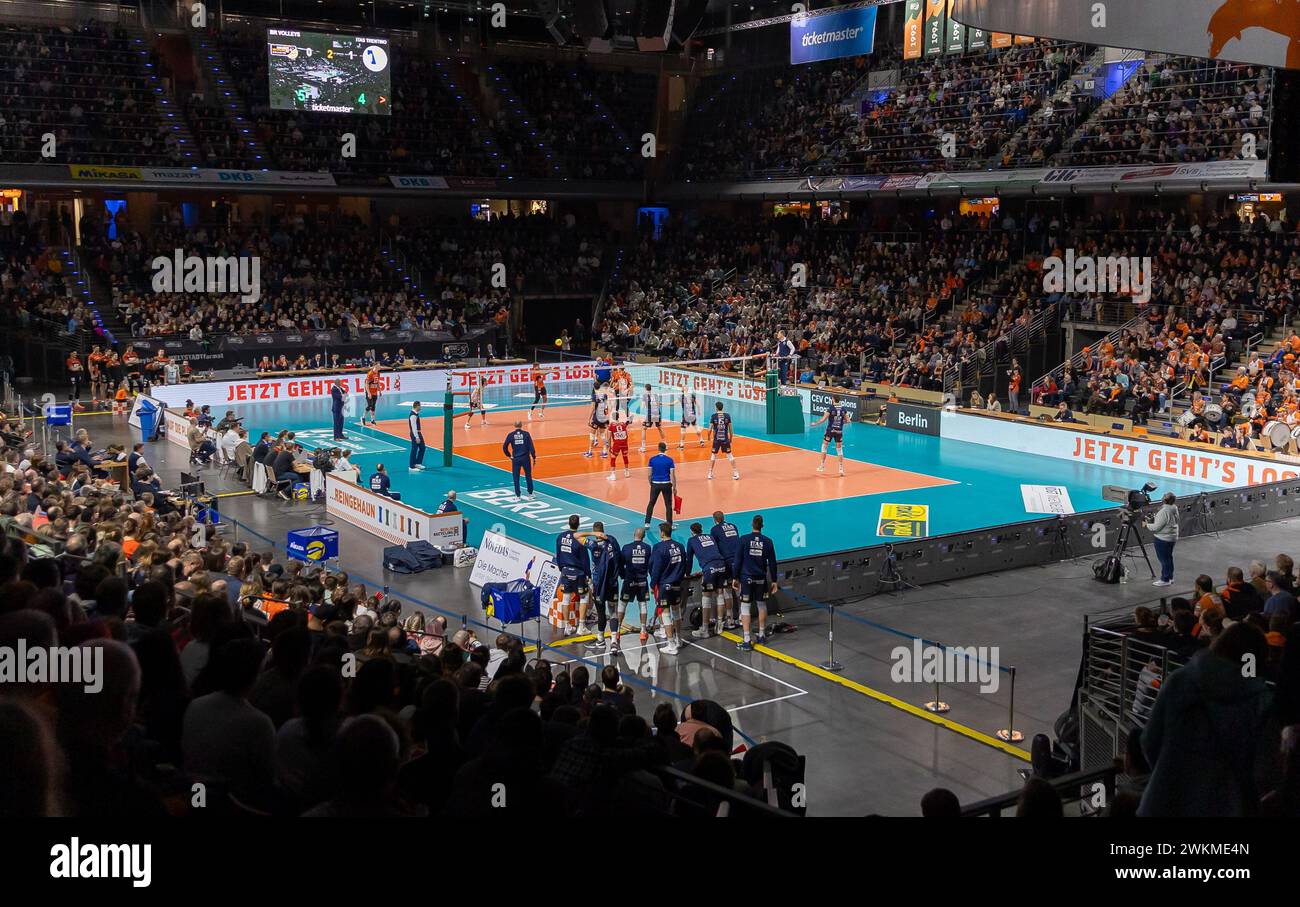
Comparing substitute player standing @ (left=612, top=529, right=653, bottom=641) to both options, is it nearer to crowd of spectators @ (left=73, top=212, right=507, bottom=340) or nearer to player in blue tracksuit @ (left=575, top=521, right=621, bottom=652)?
player in blue tracksuit @ (left=575, top=521, right=621, bottom=652)

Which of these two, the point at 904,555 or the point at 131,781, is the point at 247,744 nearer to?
the point at 131,781

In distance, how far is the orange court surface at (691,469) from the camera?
27.7 m

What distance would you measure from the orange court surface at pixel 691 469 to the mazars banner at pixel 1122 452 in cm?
478

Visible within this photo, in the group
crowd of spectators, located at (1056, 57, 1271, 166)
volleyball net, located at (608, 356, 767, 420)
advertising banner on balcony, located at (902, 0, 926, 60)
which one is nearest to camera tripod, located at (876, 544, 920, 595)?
volleyball net, located at (608, 356, 767, 420)

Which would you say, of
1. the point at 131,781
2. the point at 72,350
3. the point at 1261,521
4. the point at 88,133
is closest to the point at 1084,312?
the point at 1261,521

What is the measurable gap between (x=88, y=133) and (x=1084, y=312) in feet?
116

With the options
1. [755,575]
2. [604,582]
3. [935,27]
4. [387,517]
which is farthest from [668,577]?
[935,27]

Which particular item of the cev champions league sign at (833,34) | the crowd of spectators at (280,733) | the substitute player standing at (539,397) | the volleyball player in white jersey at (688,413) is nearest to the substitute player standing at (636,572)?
the crowd of spectators at (280,733)

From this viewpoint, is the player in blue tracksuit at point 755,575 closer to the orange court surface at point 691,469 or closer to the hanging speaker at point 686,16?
the orange court surface at point 691,469

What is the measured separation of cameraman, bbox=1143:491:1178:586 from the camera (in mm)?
20281

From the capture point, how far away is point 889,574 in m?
20.3

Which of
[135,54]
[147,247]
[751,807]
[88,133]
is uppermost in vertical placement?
[135,54]

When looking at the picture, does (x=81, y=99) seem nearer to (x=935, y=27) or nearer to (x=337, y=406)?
(x=337, y=406)
